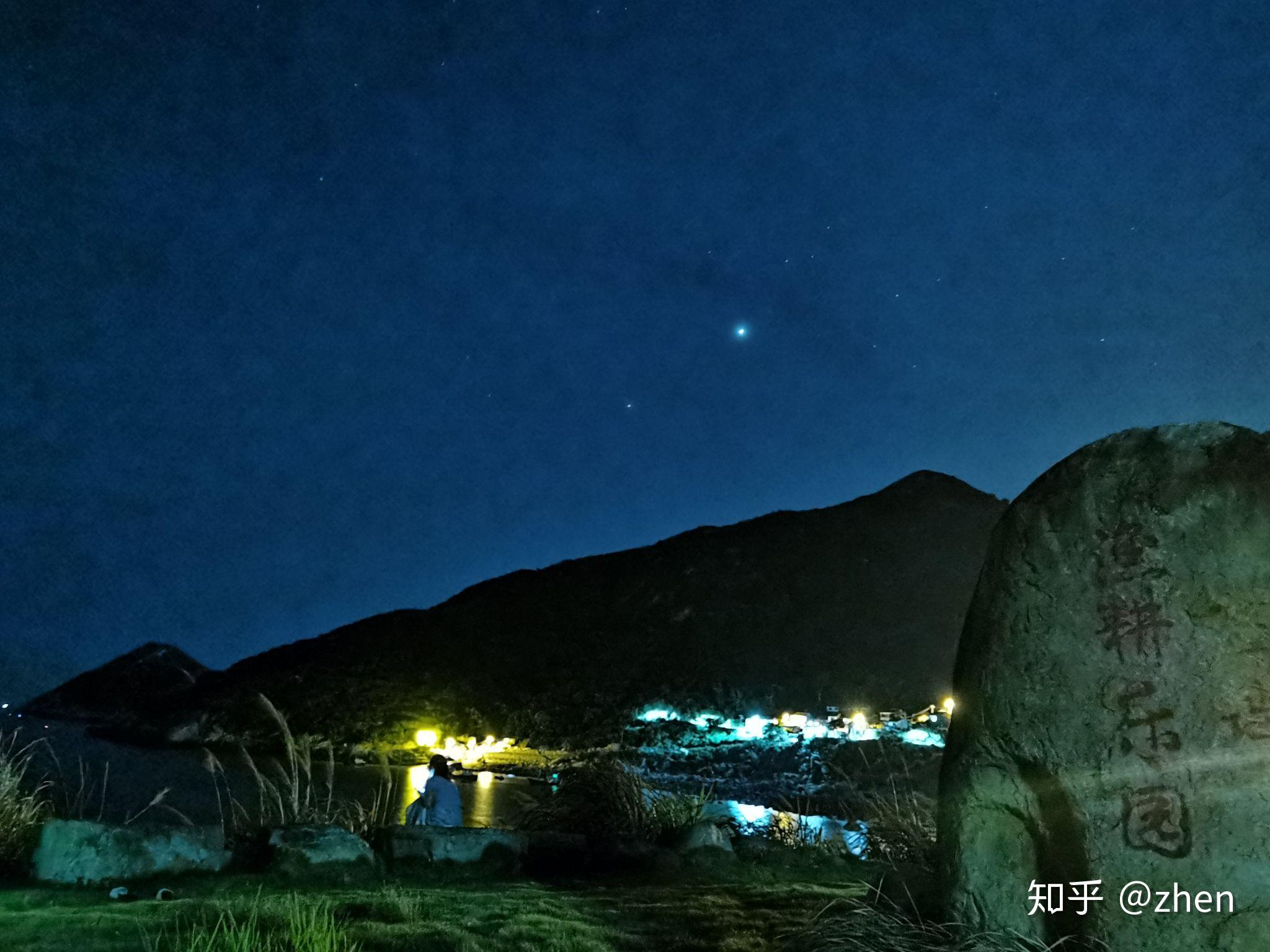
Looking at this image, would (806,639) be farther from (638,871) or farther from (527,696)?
(638,871)

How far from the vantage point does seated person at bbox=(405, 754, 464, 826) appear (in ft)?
34.4

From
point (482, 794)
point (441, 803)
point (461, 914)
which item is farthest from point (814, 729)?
Answer: point (461, 914)

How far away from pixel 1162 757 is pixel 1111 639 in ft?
1.90

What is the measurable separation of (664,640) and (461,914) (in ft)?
220

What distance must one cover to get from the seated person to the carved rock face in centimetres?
692

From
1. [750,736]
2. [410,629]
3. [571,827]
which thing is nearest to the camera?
[571,827]

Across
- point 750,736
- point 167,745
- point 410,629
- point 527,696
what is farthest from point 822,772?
point 410,629

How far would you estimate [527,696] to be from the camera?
63.8 meters

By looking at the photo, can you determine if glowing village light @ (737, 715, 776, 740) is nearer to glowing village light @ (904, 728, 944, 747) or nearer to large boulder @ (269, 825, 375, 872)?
glowing village light @ (904, 728, 944, 747)

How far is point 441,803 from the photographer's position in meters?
10.6

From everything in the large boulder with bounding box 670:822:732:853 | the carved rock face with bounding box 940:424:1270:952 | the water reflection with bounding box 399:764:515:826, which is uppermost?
the carved rock face with bounding box 940:424:1270:952

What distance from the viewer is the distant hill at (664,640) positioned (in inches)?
2359

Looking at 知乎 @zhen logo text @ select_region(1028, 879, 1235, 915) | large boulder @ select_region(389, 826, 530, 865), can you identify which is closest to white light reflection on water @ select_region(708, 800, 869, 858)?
large boulder @ select_region(389, 826, 530, 865)

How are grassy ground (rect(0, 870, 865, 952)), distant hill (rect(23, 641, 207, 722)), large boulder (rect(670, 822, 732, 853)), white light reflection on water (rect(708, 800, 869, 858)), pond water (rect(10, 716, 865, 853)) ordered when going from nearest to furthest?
1. grassy ground (rect(0, 870, 865, 952))
2. large boulder (rect(670, 822, 732, 853))
3. white light reflection on water (rect(708, 800, 869, 858))
4. pond water (rect(10, 716, 865, 853))
5. distant hill (rect(23, 641, 207, 722))
